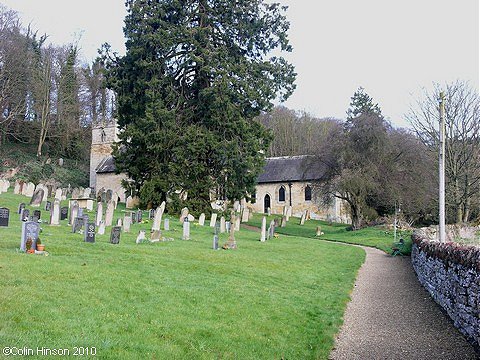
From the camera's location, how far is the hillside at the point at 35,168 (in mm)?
42469

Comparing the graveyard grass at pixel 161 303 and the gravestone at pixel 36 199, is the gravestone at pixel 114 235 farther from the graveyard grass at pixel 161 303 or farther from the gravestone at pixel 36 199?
the gravestone at pixel 36 199

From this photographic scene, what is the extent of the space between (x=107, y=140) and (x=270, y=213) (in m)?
18.6

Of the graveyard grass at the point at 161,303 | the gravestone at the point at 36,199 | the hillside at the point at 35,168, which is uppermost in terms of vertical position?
the hillside at the point at 35,168

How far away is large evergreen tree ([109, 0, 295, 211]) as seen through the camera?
93.0 feet

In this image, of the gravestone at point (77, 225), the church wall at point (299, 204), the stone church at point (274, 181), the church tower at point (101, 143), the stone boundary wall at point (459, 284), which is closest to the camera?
the stone boundary wall at point (459, 284)

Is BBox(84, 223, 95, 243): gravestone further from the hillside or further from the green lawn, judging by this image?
the hillside

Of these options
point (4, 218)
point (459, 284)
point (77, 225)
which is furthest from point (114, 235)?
point (459, 284)

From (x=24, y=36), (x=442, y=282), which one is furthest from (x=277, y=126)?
(x=442, y=282)

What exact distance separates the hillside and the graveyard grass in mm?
30856

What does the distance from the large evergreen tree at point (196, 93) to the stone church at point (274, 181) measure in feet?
56.5

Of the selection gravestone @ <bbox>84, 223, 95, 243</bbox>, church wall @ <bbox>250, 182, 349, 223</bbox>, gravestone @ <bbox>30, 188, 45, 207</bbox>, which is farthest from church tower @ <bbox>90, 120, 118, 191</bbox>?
gravestone @ <bbox>84, 223, 95, 243</bbox>

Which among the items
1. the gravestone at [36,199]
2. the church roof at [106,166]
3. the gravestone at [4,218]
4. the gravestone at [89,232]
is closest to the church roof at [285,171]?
the church roof at [106,166]

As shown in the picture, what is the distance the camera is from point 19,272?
326 inches

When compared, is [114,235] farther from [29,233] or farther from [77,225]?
[29,233]
